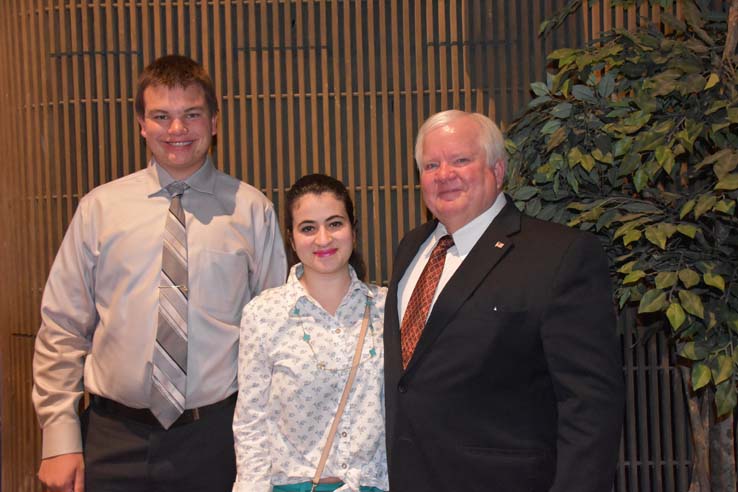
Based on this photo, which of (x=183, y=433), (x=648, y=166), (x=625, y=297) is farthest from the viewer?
(x=625, y=297)

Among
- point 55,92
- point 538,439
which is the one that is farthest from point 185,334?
point 55,92

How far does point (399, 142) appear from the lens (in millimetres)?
3969

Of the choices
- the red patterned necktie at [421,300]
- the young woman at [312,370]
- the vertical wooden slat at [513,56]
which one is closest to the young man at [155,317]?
the young woman at [312,370]

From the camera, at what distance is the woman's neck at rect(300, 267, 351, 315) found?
7.41ft

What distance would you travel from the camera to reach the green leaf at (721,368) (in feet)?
7.79

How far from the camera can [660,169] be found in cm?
276

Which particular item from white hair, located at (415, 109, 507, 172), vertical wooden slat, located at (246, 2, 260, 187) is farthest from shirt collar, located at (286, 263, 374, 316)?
vertical wooden slat, located at (246, 2, 260, 187)

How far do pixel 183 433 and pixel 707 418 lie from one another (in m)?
2.10

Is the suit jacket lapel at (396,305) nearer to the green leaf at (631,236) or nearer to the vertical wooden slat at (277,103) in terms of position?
the green leaf at (631,236)

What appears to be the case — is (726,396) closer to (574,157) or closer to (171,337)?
(574,157)

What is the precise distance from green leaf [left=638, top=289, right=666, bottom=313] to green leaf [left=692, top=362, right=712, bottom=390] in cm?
25

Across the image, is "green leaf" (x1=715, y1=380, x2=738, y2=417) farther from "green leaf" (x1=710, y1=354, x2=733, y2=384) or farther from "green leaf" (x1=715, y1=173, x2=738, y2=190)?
"green leaf" (x1=715, y1=173, x2=738, y2=190)

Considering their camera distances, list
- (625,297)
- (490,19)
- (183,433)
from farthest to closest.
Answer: (490,19) < (625,297) < (183,433)

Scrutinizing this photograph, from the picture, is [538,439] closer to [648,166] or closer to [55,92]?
[648,166]
